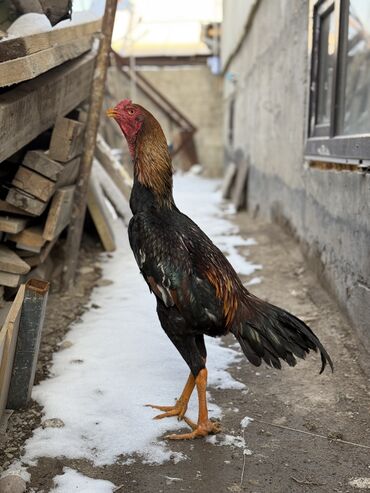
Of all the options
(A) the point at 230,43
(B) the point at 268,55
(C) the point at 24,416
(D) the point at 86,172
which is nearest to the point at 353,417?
(C) the point at 24,416

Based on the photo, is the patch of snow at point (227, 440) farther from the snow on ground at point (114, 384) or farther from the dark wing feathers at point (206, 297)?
the dark wing feathers at point (206, 297)

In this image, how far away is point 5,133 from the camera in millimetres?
3141

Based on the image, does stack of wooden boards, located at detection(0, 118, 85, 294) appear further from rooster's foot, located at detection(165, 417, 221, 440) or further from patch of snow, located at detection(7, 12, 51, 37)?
rooster's foot, located at detection(165, 417, 221, 440)

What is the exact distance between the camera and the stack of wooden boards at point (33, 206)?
398 cm

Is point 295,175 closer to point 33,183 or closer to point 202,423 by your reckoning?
point 33,183

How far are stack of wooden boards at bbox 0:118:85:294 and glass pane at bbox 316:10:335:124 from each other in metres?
2.52

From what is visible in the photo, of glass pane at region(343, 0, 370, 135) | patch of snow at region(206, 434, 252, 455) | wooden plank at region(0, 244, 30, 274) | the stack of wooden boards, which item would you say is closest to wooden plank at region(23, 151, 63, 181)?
the stack of wooden boards

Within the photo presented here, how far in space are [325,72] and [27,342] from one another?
4.05 metres

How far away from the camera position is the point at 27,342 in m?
2.96

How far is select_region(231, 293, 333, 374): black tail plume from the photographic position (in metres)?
2.81

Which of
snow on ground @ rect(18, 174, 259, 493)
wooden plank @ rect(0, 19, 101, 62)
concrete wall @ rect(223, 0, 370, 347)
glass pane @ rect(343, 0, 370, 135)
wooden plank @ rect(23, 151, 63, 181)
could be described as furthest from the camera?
glass pane @ rect(343, 0, 370, 135)

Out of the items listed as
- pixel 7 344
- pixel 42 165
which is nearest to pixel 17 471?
pixel 7 344

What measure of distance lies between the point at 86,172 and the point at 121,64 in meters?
14.1

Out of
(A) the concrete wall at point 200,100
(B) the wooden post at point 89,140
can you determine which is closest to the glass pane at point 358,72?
(B) the wooden post at point 89,140
